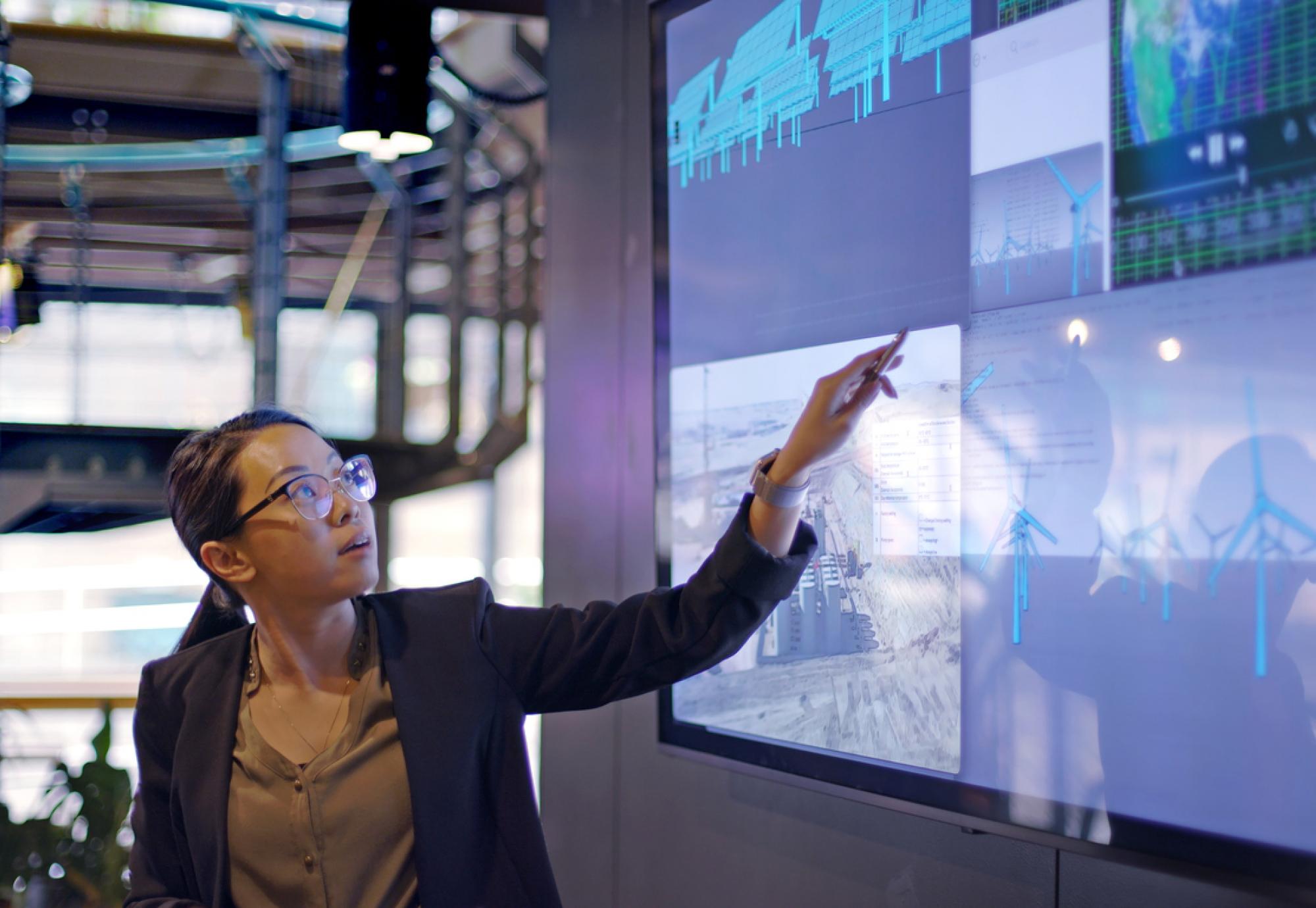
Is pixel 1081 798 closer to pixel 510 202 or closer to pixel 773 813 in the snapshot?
pixel 773 813

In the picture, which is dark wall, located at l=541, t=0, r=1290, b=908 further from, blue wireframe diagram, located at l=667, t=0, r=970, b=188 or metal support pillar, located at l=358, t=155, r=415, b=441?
metal support pillar, located at l=358, t=155, r=415, b=441

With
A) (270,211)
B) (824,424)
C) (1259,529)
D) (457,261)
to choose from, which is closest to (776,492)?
(824,424)

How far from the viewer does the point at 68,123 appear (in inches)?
197

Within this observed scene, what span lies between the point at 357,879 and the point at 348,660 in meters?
0.29

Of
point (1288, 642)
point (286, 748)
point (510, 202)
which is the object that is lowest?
point (286, 748)

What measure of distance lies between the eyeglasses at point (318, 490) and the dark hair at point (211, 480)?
33 mm

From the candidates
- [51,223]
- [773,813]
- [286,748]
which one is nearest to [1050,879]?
[773,813]

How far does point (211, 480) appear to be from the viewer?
153 centimetres

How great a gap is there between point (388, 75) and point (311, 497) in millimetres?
1830

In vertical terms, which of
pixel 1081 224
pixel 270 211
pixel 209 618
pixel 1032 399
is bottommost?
pixel 209 618

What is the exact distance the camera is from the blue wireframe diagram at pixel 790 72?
149 centimetres

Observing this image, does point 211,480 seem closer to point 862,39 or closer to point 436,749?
point 436,749

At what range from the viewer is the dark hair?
59.9 inches

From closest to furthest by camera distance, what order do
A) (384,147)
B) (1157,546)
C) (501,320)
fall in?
(1157,546) < (384,147) < (501,320)
